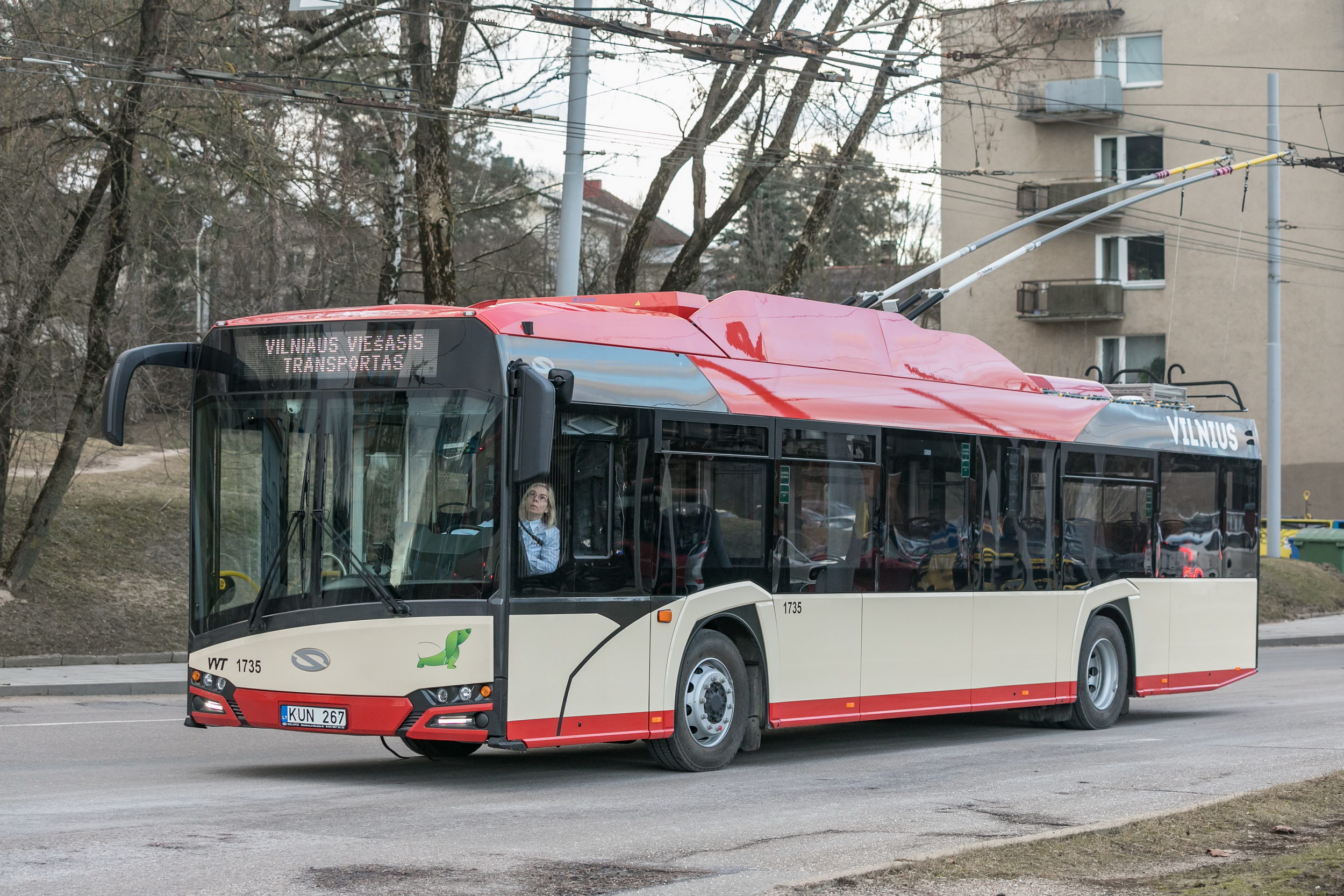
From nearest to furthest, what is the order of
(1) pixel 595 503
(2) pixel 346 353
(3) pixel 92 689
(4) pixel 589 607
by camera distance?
1. (2) pixel 346 353
2. (4) pixel 589 607
3. (1) pixel 595 503
4. (3) pixel 92 689

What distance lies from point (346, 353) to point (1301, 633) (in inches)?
900

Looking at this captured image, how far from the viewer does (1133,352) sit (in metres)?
48.7

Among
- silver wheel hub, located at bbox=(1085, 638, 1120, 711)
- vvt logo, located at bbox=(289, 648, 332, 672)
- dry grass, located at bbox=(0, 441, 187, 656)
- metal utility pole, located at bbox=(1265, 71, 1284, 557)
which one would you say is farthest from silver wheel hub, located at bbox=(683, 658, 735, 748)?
metal utility pole, located at bbox=(1265, 71, 1284, 557)

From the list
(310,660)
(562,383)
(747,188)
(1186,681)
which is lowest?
(1186,681)

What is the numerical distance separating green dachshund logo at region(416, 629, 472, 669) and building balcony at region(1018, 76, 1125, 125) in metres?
39.1

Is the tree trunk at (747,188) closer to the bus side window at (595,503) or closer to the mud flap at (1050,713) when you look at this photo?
the mud flap at (1050,713)

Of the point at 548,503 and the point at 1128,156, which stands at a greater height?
the point at 1128,156

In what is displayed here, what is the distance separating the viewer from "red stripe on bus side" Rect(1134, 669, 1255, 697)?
1566 centimetres

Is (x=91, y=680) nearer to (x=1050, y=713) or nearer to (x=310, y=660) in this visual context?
(x=310, y=660)

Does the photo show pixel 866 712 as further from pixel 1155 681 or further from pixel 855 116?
pixel 855 116

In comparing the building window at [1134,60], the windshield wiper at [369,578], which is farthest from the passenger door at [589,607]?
the building window at [1134,60]

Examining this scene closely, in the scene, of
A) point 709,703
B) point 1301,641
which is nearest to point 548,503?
point 709,703

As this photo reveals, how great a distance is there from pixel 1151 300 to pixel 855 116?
2735cm

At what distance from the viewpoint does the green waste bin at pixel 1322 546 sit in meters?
36.4
